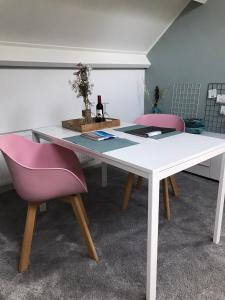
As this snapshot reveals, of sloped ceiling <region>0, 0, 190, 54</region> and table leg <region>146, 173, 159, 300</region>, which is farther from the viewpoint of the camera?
sloped ceiling <region>0, 0, 190, 54</region>

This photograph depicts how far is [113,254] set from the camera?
1.63m

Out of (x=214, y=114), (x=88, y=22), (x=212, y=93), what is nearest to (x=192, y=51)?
(x=212, y=93)

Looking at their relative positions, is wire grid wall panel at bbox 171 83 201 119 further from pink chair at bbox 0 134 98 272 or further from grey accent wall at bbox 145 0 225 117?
pink chair at bbox 0 134 98 272

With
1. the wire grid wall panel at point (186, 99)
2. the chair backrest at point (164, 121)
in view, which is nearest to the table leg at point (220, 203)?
the chair backrest at point (164, 121)

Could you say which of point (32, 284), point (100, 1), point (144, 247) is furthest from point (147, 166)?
point (100, 1)

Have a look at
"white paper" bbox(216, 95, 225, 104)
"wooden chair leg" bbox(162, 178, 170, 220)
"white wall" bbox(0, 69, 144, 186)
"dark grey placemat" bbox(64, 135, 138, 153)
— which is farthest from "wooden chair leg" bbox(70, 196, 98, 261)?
"white paper" bbox(216, 95, 225, 104)

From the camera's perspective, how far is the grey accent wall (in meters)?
2.58

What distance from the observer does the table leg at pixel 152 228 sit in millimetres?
1124

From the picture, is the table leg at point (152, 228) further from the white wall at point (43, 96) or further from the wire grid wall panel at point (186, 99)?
the wire grid wall panel at point (186, 99)

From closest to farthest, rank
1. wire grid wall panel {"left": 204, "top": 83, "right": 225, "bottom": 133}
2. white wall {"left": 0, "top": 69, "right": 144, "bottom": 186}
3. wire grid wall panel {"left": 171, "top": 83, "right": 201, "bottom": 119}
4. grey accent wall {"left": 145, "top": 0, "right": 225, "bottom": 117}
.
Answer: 1. white wall {"left": 0, "top": 69, "right": 144, "bottom": 186}
2. grey accent wall {"left": 145, "top": 0, "right": 225, "bottom": 117}
3. wire grid wall panel {"left": 204, "top": 83, "right": 225, "bottom": 133}
4. wire grid wall panel {"left": 171, "top": 83, "right": 201, "bottom": 119}

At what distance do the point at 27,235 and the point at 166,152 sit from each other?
928 millimetres

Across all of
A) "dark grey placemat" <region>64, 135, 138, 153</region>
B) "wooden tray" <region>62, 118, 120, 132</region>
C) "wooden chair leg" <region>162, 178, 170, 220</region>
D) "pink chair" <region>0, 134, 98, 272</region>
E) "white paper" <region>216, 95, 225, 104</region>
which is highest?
"white paper" <region>216, 95, 225, 104</region>

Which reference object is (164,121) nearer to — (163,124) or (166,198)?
(163,124)

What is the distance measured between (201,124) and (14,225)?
2.10 m
